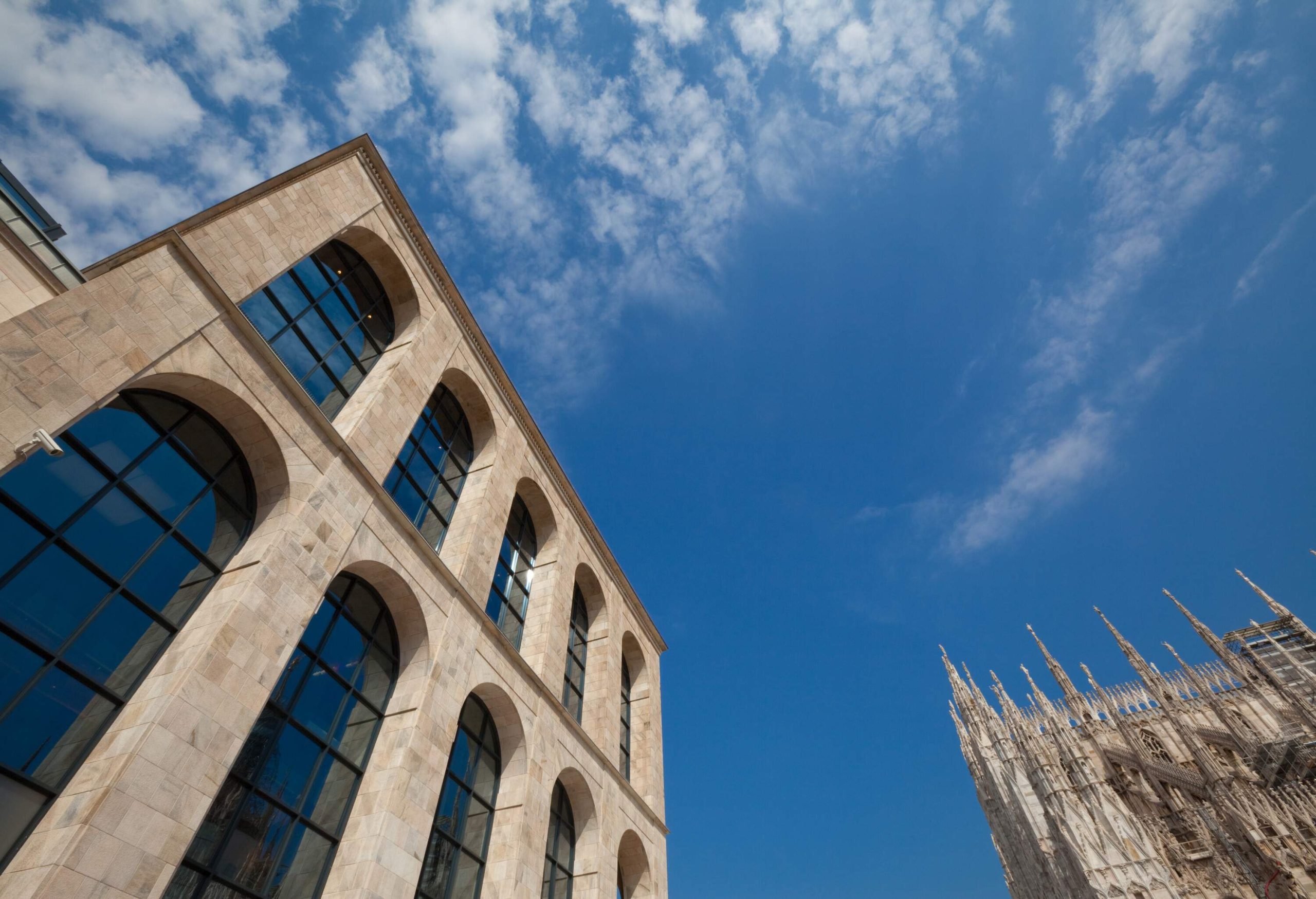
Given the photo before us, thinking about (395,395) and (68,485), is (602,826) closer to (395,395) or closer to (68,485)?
(395,395)

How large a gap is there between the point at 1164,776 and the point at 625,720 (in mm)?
40357

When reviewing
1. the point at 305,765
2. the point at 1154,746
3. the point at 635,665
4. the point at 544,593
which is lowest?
the point at 305,765

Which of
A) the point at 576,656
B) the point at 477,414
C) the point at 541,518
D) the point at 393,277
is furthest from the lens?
the point at 576,656

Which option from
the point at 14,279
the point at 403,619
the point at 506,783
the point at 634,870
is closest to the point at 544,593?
the point at 506,783

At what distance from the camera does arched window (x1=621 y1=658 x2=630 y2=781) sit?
82.2ft

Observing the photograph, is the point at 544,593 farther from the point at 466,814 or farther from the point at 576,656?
the point at 466,814

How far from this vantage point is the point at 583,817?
20.0m

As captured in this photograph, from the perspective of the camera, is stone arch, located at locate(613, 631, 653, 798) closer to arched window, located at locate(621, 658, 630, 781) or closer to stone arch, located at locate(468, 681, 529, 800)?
arched window, located at locate(621, 658, 630, 781)

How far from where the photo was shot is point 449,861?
48.2 ft

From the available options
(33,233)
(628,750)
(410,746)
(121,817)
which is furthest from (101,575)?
(628,750)

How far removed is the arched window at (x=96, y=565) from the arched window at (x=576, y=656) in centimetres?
1201

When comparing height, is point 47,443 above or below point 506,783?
below

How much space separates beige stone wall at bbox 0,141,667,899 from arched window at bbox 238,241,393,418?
17.0 inches

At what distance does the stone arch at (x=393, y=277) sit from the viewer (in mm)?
17062
